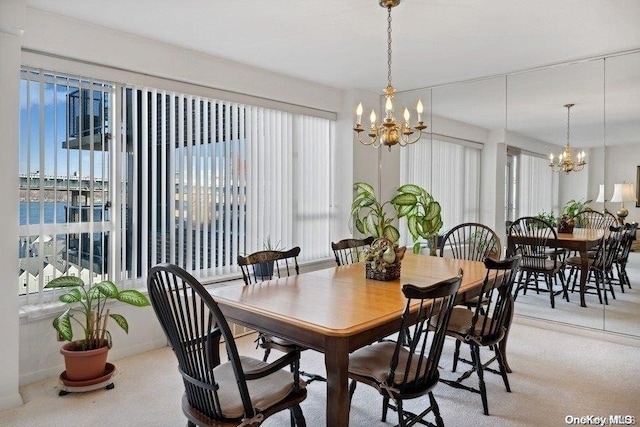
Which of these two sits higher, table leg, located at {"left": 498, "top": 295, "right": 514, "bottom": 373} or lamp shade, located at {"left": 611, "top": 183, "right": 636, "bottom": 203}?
lamp shade, located at {"left": 611, "top": 183, "right": 636, "bottom": 203}

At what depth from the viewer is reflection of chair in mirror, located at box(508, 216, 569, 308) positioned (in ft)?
13.3

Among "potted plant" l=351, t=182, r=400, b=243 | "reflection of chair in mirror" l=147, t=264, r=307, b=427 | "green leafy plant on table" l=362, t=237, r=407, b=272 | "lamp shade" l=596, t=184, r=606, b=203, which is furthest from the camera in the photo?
"potted plant" l=351, t=182, r=400, b=243

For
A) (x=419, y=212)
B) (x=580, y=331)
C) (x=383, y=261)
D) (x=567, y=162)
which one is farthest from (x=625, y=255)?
(x=383, y=261)

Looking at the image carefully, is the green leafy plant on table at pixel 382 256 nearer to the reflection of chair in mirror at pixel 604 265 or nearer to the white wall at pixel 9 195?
the white wall at pixel 9 195

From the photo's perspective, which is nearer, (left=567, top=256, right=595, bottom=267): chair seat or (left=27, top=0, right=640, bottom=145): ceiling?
(left=27, top=0, right=640, bottom=145): ceiling

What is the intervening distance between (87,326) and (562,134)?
429cm

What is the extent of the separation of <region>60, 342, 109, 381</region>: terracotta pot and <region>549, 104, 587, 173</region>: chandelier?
4.09 m

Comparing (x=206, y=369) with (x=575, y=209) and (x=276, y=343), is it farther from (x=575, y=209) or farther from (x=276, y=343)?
(x=575, y=209)

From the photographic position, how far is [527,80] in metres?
4.18

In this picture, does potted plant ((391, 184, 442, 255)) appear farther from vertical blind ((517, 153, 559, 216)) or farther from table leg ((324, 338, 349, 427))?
table leg ((324, 338, 349, 427))

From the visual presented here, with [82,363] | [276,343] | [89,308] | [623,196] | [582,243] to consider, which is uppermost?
[623,196]

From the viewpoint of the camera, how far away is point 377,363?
2117 mm

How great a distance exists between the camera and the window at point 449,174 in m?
4.93

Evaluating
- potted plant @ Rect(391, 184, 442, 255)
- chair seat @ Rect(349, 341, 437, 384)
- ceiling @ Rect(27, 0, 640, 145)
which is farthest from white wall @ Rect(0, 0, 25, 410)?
potted plant @ Rect(391, 184, 442, 255)
